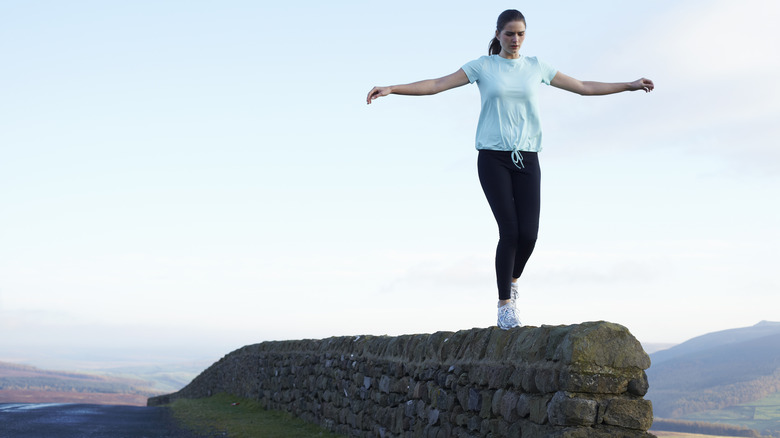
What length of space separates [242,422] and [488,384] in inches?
296

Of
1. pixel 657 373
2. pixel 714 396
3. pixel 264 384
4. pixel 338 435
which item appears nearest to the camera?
pixel 338 435

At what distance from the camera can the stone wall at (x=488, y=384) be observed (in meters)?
4.00

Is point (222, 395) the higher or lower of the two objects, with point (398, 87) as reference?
lower

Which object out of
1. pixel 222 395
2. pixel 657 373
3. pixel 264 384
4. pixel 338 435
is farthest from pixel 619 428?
pixel 657 373

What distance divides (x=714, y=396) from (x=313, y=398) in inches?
3992

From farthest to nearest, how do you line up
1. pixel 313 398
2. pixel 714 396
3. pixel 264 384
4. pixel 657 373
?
pixel 657 373
pixel 714 396
pixel 264 384
pixel 313 398

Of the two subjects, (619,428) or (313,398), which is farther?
(313,398)

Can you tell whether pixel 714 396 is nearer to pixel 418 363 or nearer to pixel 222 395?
pixel 222 395

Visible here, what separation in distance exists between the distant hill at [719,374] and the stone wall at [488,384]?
83.3m

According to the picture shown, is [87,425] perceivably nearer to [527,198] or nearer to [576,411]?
[527,198]

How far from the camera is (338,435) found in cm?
901

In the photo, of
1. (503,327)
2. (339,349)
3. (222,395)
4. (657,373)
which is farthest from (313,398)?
(657,373)

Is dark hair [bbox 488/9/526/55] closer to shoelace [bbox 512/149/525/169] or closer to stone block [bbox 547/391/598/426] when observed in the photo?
shoelace [bbox 512/149/525/169]

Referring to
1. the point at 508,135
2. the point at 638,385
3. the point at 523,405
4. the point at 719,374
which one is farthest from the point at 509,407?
the point at 719,374
